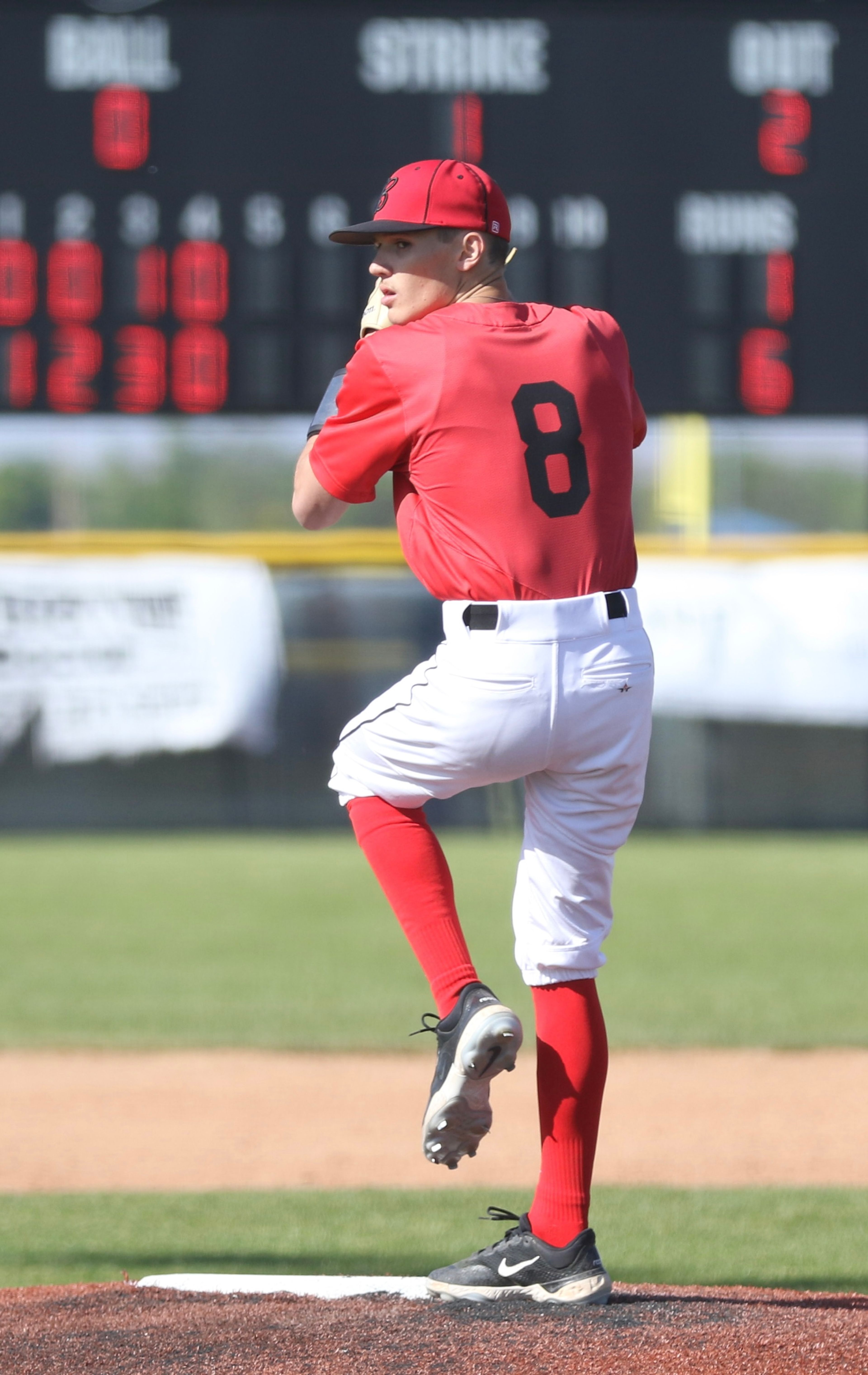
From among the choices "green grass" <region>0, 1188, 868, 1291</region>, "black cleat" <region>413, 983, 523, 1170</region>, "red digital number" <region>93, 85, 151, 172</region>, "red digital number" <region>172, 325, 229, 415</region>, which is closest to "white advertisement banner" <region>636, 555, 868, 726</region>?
"red digital number" <region>172, 325, 229, 415</region>

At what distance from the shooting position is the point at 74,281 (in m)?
7.55

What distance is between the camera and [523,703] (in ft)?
6.48

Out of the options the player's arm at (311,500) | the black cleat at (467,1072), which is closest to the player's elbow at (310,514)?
the player's arm at (311,500)

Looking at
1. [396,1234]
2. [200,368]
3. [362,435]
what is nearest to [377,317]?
[362,435]

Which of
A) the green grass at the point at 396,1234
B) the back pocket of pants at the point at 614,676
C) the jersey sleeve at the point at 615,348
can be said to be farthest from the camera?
the green grass at the point at 396,1234

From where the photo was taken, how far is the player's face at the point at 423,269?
2121 millimetres

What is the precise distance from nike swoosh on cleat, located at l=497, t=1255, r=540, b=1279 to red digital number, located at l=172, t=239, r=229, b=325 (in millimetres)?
6103

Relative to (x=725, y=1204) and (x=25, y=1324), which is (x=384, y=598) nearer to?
(x=725, y=1204)

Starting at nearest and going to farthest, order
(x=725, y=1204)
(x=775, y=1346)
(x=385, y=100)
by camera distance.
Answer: (x=775, y=1346)
(x=725, y=1204)
(x=385, y=100)

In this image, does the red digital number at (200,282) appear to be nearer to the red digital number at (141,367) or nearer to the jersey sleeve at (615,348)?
the red digital number at (141,367)

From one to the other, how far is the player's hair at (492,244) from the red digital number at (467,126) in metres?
5.66

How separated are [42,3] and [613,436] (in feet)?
21.4

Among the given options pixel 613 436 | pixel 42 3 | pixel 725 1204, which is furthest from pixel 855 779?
pixel 613 436

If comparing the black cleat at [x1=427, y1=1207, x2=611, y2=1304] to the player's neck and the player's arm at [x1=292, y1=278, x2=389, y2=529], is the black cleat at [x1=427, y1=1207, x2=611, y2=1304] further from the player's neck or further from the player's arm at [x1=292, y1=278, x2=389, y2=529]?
the player's neck
